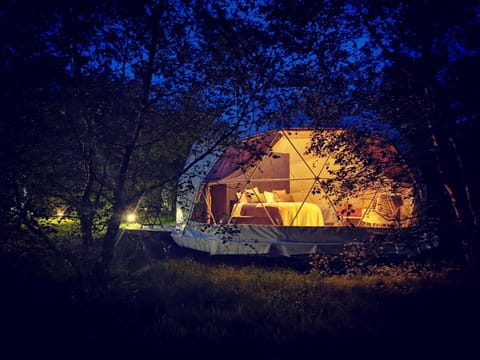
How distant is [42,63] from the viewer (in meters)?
3.54

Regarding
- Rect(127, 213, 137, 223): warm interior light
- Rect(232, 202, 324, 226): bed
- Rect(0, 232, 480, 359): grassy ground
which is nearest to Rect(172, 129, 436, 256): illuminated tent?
Rect(232, 202, 324, 226): bed

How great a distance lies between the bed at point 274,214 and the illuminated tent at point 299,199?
26mm

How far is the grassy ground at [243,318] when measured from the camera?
3.11 meters

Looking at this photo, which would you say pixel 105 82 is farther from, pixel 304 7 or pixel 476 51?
pixel 476 51

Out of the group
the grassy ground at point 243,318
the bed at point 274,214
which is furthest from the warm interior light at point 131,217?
the bed at point 274,214

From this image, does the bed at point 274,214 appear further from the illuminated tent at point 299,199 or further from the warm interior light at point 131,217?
the warm interior light at point 131,217

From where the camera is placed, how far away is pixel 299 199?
14.7 metres

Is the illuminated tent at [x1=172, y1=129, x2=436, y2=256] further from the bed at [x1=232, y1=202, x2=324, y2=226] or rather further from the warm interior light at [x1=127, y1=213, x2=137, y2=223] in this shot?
the warm interior light at [x1=127, y1=213, x2=137, y2=223]

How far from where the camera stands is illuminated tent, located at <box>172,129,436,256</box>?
4.45 meters

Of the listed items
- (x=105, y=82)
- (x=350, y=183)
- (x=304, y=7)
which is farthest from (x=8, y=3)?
(x=350, y=183)

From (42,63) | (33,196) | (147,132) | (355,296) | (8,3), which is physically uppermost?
(8,3)

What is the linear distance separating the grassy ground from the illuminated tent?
675mm

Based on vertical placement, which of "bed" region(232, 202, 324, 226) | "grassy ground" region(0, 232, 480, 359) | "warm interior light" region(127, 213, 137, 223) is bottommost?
"grassy ground" region(0, 232, 480, 359)

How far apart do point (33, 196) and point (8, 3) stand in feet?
6.19
